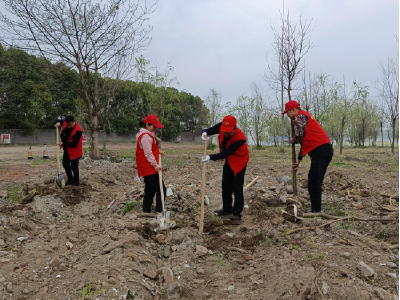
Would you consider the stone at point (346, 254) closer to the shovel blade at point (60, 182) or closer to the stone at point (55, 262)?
the stone at point (55, 262)

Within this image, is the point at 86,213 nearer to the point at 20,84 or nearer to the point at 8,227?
the point at 8,227

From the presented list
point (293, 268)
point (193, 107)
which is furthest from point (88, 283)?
point (193, 107)

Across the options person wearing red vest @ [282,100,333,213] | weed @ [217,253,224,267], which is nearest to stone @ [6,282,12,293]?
weed @ [217,253,224,267]

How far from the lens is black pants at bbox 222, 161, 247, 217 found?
185 inches

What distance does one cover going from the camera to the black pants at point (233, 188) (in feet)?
15.4

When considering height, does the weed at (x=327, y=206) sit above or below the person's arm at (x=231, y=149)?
below

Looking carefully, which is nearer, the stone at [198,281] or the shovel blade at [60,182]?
the stone at [198,281]

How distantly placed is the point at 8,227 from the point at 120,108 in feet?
105

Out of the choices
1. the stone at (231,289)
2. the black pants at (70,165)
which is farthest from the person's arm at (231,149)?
the black pants at (70,165)

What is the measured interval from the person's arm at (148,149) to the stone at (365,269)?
114 inches

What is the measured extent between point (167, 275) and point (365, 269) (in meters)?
1.82

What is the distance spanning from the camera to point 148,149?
4664mm

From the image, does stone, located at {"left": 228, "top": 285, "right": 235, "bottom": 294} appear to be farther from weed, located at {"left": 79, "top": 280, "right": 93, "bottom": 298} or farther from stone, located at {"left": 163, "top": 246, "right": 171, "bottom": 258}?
weed, located at {"left": 79, "top": 280, "right": 93, "bottom": 298}

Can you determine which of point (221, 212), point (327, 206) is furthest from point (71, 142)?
point (327, 206)
